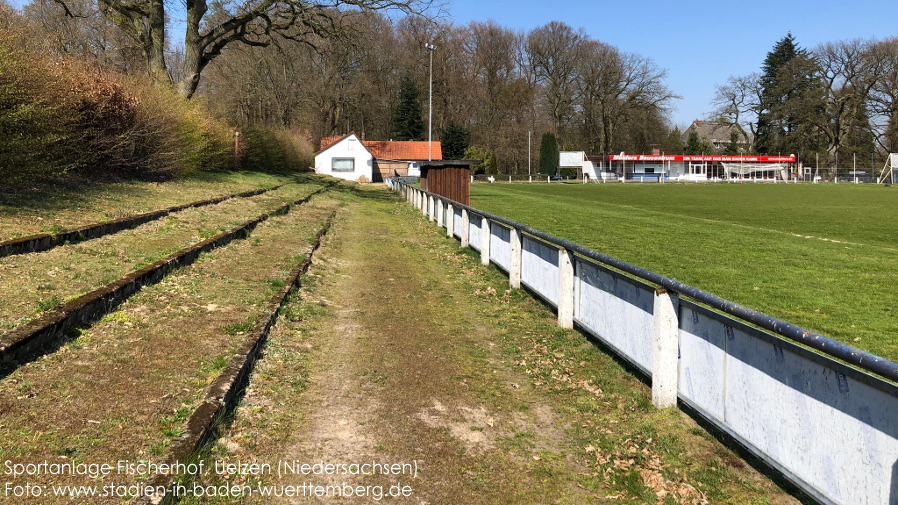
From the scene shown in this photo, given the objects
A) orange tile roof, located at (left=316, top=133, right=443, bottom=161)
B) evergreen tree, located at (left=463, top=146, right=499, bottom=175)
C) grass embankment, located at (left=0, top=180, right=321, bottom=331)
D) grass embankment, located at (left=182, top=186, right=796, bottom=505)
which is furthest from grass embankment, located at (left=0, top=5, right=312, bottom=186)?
evergreen tree, located at (left=463, top=146, right=499, bottom=175)

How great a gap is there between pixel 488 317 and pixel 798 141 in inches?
3670

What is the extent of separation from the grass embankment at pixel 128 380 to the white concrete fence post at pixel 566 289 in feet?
10.8

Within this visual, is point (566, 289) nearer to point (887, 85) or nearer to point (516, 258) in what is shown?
point (516, 258)

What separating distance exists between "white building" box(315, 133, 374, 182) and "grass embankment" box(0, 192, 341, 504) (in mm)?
→ 56186

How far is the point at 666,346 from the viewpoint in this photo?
499 centimetres

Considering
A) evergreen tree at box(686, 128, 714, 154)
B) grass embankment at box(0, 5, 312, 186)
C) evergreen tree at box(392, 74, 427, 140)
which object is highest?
evergreen tree at box(392, 74, 427, 140)

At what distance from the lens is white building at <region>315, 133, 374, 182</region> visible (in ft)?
208

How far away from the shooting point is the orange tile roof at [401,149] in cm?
7188

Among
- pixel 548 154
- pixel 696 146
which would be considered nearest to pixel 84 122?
pixel 548 154

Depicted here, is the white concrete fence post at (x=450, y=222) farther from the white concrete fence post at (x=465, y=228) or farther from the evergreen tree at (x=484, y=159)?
the evergreen tree at (x=484, y=159)

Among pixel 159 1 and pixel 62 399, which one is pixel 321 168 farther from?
pixel 62 399

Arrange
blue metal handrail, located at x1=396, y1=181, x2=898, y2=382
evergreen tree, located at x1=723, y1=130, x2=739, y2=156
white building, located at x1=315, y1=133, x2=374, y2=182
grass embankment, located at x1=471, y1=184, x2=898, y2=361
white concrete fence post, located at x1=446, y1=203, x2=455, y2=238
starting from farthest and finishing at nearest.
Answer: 1. evergreen tree, located at x1=723, y1=130, x2=739, y2=156
2. white building, located at x1=315, y1=133, x2=374, y2=182
3. white concrete fence post, located at x1=446, y1=203, x2=455, y2=238
4. grass embankment, located at x1=471, y1=184, x2=898, y2=361
5. blue metal handrail, located at x1=396, y1=181, x2=898, y2=382

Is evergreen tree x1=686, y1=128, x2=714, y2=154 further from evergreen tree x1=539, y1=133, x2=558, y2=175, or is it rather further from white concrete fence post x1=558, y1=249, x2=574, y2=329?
white concrete fence post x1=558, y1=249, x2=574, y2=329

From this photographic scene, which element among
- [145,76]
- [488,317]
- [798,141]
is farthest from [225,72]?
[798,141]
